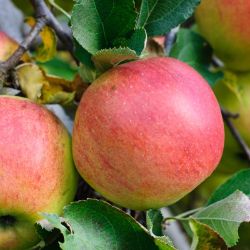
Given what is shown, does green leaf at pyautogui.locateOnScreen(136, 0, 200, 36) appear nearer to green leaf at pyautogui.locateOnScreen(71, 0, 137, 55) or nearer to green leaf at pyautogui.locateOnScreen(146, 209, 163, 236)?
green leaf at pyautogui.locateOnScreen(71, 0, 137, 55)

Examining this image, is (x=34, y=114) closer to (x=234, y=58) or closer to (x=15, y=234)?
(x=15, y=234)

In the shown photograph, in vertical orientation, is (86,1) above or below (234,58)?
above

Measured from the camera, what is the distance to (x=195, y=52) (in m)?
1.19

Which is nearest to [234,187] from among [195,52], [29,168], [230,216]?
[230,216]

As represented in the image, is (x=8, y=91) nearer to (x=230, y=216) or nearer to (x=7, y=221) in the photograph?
(x=7, y=221)

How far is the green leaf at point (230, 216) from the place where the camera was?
900 mm

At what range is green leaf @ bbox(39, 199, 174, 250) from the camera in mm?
802

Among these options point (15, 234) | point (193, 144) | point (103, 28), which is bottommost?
point (15, 234)

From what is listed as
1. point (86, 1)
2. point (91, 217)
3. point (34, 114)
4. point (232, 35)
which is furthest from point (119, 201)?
point (232, 35)

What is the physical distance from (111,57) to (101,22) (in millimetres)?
67

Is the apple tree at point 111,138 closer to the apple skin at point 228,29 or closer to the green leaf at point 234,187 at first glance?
the green leaf at point 234,187

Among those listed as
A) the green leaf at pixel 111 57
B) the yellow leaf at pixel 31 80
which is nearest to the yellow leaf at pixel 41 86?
the yellow leaf at pixel 31 80

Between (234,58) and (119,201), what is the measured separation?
443 millimetres

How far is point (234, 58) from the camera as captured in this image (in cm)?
118
